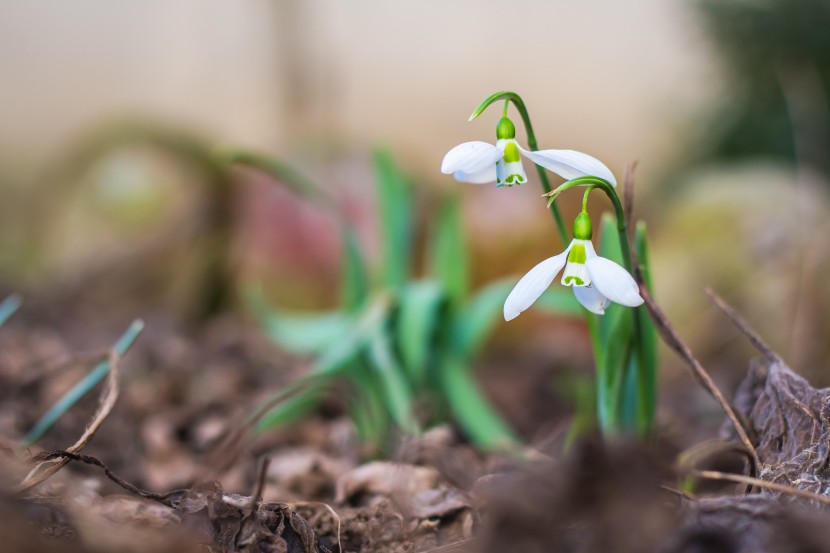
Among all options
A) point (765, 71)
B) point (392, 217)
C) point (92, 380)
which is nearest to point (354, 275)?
point (392, 217)

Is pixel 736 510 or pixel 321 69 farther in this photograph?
pixel 321 69

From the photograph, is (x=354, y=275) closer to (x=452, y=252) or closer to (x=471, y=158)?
(x=452, y=252)

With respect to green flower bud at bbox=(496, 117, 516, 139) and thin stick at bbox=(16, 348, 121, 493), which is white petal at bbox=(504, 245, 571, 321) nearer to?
green flower bud at bbox=(496, 117, 516, 139)

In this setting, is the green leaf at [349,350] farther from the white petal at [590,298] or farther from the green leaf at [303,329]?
the white petal at [590,298]

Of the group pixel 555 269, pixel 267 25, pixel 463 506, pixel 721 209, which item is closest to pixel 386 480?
pixel 463 506

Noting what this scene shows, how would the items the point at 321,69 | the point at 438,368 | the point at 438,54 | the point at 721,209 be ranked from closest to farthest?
the point at 438,368 → the point at 721,209 → the point at 321,69 → the point at 438,54

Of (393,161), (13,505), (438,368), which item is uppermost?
(393,161)

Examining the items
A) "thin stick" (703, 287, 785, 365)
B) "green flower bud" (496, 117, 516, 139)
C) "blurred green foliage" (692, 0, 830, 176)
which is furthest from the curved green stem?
"blurred green foliage" (692, 0, 830, 176)

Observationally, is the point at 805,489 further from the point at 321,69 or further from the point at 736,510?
the point at 321,69
